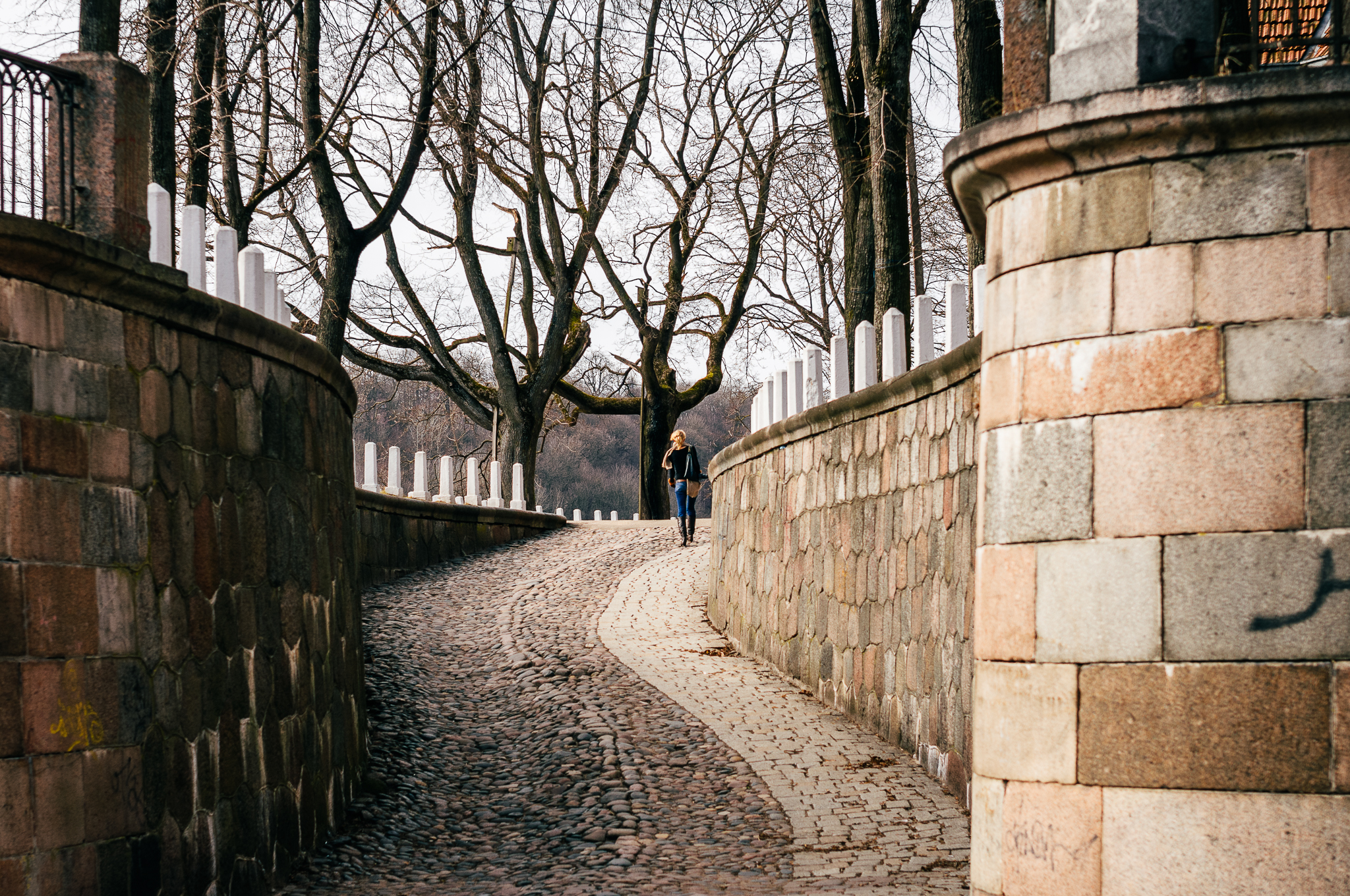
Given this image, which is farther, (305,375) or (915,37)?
(915,37)

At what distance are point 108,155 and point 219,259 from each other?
4.75ft

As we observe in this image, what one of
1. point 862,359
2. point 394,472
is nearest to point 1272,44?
point 862,359

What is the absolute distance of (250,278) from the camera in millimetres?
6574

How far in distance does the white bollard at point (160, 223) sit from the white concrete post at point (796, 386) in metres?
5.82

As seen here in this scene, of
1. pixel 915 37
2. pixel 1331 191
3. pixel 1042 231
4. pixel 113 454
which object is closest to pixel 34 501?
pixel 113 454

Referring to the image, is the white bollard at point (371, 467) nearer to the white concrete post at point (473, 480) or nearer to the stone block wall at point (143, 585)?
the white concrete post at point (473, 480)

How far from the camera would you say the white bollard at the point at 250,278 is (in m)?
6.55

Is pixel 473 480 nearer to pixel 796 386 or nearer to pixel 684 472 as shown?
pixel 684 472

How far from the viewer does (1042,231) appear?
14.1 feet

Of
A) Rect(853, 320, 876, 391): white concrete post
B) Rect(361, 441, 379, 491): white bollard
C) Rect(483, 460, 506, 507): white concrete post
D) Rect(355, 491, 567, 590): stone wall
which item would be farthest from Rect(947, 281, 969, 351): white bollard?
Rect(483, 460, 506, 507): white concrete post

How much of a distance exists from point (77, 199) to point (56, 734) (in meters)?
1.96

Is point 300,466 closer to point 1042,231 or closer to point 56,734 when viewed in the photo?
point 56,734

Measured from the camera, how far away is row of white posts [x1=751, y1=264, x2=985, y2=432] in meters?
7.41

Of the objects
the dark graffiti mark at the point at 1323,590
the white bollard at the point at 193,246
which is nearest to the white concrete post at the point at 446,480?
the white bollard at the point at 193,246
